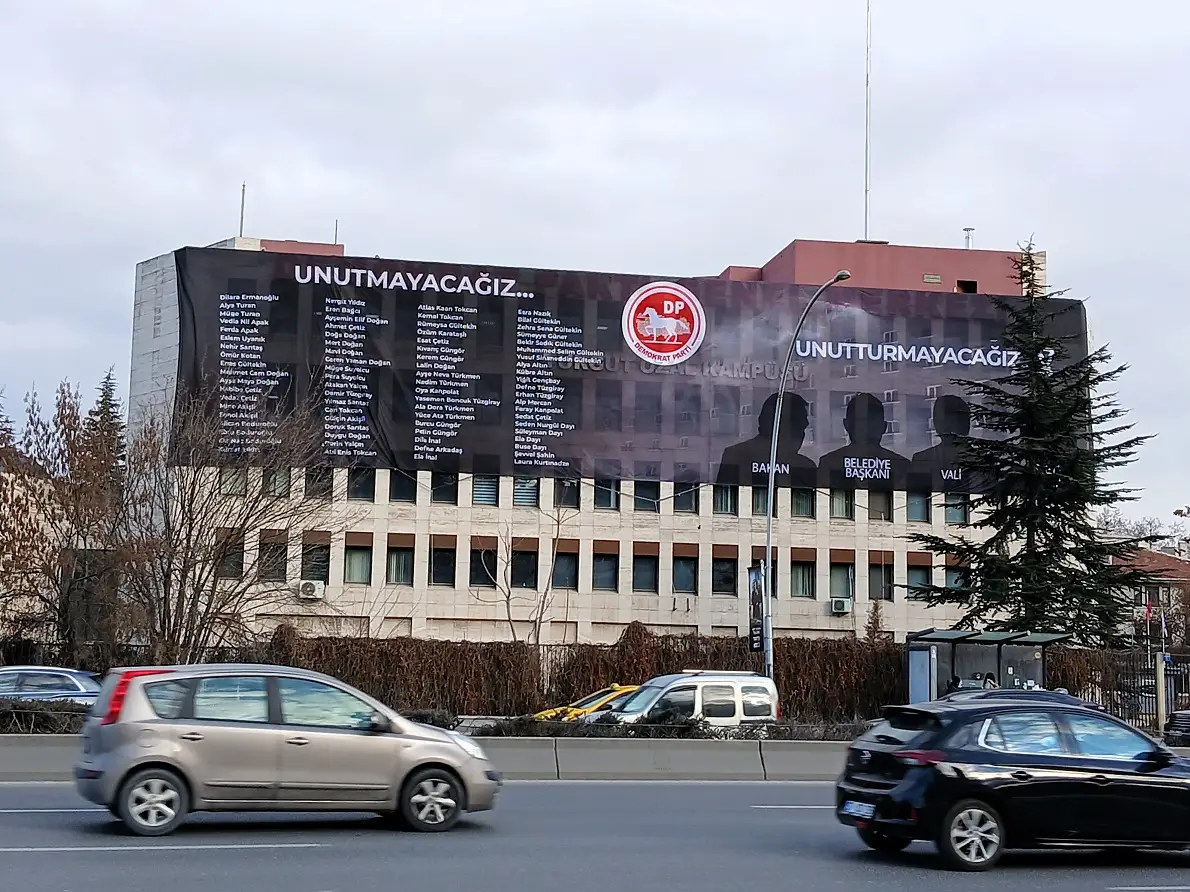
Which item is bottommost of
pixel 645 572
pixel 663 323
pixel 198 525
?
pixel 198 525

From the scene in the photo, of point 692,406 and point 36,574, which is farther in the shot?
point 692,406

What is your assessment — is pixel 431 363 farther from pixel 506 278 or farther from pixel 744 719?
pixel 744 719

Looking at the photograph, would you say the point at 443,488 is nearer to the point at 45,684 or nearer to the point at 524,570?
the point at 524,570

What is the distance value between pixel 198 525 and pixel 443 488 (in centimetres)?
2073

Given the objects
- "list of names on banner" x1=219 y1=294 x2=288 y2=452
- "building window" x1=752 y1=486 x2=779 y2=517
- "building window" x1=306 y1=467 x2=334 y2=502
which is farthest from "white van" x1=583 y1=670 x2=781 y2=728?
"building window" x1=752 y1=486 x2=779 y2=517

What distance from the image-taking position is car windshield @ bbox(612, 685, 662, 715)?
26400mm

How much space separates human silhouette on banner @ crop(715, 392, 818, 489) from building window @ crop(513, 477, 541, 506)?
7212mm

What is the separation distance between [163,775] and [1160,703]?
31219mm

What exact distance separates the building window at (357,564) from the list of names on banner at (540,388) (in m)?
7.46

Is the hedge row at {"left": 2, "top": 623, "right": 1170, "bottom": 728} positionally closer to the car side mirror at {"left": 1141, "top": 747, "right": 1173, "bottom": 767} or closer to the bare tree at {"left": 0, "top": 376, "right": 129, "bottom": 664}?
the bare tree at {"left": 0, "top": 376, "right": 129, "bottom": 664}

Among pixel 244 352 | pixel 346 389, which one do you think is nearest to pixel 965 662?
pixel 346 389

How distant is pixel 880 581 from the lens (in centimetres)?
6100

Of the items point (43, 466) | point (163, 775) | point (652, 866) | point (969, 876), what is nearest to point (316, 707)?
point (163, 775)

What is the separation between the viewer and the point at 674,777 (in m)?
21.8
